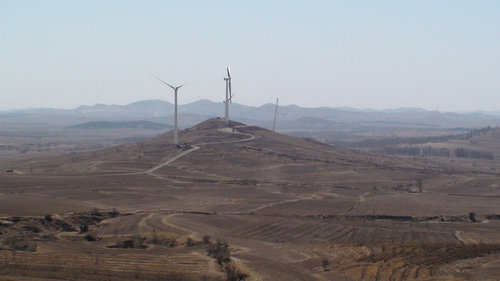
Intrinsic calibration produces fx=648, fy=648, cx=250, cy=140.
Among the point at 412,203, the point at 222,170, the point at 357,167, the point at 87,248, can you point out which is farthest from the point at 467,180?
the point at 87,248

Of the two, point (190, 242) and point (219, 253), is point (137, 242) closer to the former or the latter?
point (190, 242)

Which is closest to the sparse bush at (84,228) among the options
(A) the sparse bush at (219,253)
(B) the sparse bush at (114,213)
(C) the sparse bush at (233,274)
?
(B) the sparse bush at (114,213)

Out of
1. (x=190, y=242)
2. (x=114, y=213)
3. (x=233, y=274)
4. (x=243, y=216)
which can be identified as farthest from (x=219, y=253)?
(x=114, y=213)

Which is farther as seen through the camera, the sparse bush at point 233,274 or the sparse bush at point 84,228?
the sparse bush at point 84,228

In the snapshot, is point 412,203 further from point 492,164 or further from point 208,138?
point 492,164

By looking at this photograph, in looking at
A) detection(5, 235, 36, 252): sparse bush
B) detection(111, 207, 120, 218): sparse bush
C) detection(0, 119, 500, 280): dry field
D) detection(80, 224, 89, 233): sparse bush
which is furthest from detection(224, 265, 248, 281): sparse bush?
detection(111, 207, 120, 218): sparse bush

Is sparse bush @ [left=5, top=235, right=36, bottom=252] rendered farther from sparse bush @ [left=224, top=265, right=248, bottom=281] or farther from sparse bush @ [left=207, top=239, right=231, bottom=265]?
sparse bush @ [left=224, top=265, right=248, bottom=281]

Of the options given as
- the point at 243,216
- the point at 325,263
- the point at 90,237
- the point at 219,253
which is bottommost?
Answer: the point at 243,216

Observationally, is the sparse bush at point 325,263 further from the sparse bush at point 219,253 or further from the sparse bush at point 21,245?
the sparse bush at point 21,245

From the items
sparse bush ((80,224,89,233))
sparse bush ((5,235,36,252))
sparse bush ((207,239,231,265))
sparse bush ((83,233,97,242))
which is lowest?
sparse bush ((80,224,89,233))

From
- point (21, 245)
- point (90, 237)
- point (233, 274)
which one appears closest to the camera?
point (233, 274)
